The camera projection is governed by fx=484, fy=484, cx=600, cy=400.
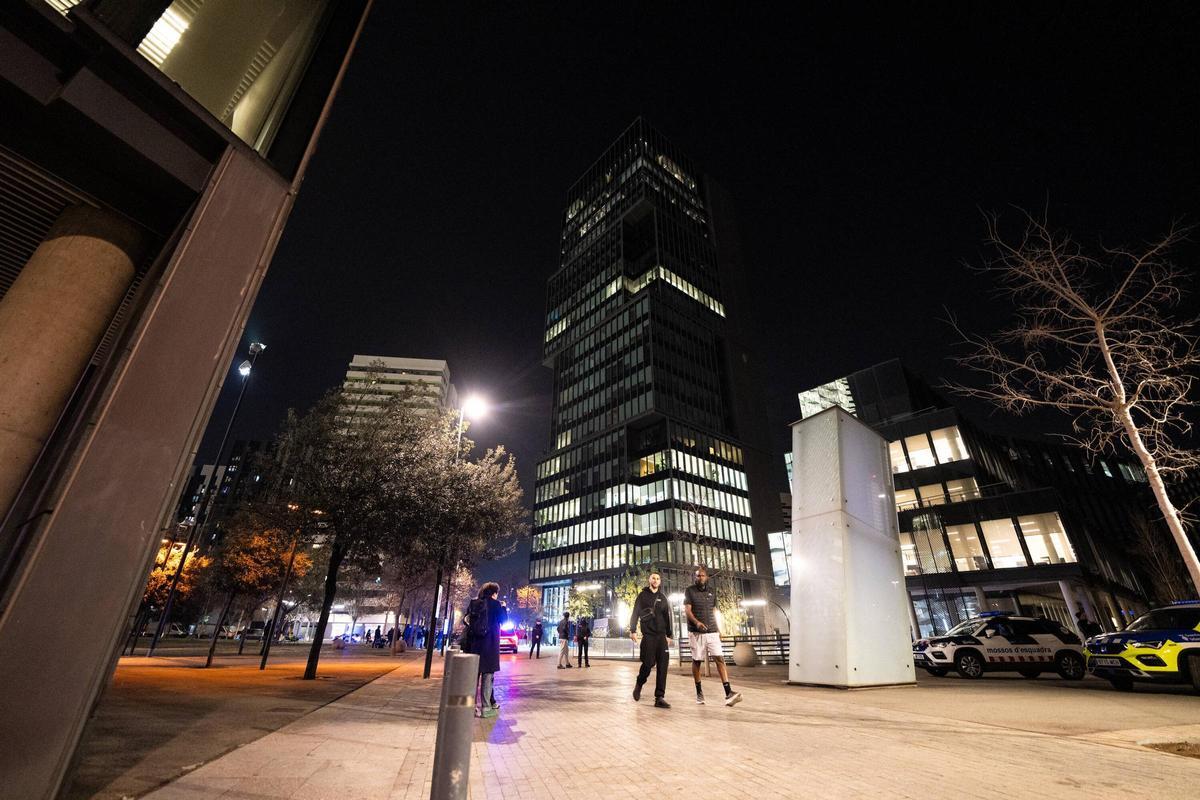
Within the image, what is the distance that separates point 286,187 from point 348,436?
11.4m

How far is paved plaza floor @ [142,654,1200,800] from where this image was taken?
359 centimetres

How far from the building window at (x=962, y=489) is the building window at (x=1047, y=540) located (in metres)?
3.21

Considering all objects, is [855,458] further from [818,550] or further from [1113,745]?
Result: [1113,745]

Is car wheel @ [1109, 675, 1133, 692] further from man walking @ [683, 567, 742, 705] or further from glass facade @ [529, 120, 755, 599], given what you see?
glass facade @ [529, 120, 755, 599]

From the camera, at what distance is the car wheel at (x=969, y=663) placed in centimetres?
1477

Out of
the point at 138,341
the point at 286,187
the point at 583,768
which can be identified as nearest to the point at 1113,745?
the point at 583,768

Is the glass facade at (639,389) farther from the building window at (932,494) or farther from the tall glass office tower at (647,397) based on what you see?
the building window at (932,494)

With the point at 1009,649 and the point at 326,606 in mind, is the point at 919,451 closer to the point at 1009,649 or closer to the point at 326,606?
the point at 1009,649

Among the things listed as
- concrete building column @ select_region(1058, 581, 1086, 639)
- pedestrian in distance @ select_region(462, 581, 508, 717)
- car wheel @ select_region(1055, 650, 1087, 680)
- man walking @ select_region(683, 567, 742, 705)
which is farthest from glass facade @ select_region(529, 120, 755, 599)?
pedestrian in distance @ select_region(462, 581, 508, 717)

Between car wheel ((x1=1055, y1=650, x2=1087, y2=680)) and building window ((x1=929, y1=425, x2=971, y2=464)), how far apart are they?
25.3 meters

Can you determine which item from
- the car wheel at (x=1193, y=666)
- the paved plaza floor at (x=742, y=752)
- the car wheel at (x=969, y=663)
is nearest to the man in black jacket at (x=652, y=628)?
the paved plaza floor at (x=742, y=752)

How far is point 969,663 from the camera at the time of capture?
1488cm

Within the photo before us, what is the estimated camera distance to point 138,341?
11.7 feet

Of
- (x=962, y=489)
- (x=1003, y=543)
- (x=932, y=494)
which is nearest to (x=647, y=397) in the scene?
(x=932, y=494)
